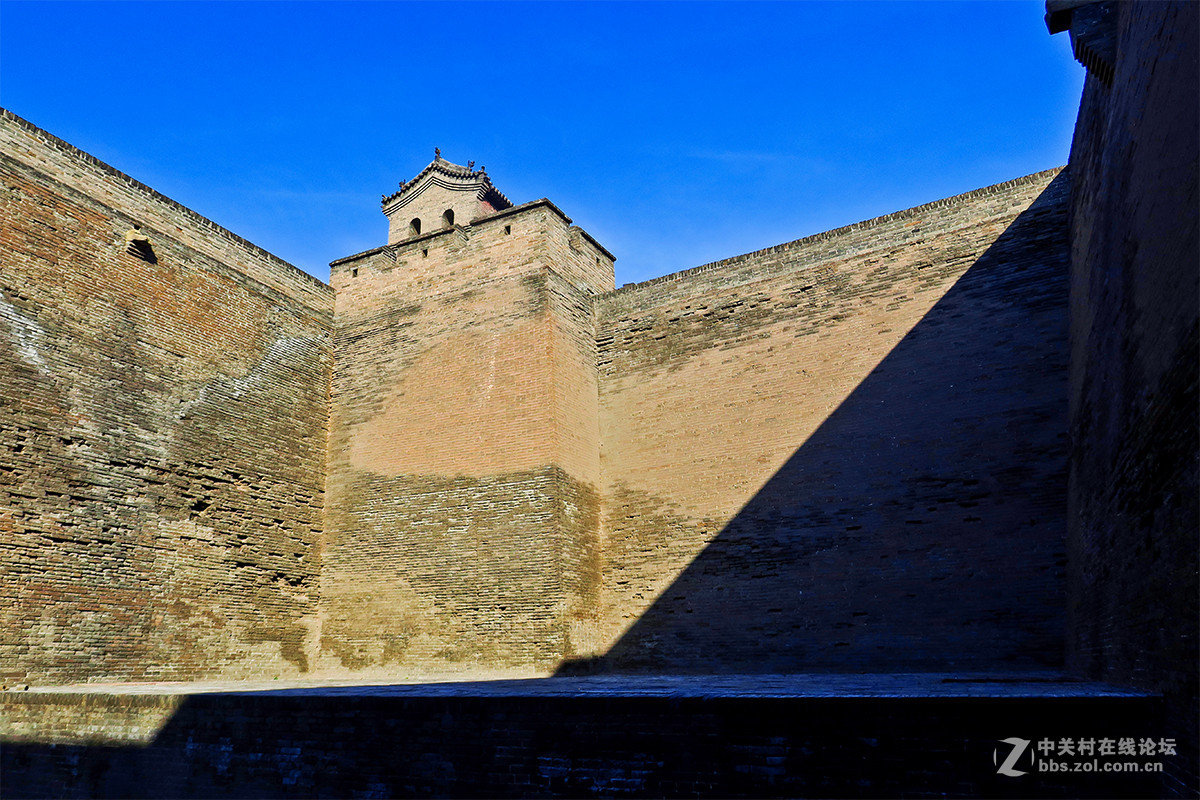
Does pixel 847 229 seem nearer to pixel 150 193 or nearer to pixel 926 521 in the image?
pixel 926 521

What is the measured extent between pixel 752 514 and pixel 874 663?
1.96 metres

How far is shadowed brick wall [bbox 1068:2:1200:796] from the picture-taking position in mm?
3510

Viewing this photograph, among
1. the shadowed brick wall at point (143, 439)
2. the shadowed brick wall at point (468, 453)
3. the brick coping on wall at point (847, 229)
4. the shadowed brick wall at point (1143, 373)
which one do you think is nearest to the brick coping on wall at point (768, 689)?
the shadowed brick wall at point (1143, 373)

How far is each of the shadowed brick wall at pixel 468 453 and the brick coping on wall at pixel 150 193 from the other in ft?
3.82

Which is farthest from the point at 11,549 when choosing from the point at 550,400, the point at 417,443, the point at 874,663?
the point at 874,663

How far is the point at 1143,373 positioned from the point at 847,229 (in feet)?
18.7

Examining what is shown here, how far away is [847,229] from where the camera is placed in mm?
9828

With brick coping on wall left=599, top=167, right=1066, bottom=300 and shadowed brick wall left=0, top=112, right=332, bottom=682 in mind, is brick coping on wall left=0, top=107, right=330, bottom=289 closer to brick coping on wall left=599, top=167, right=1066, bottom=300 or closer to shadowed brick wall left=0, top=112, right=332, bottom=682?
shadowed brick wall left=0, top=112, right=332, bottom=682

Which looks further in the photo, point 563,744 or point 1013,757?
point 563,744

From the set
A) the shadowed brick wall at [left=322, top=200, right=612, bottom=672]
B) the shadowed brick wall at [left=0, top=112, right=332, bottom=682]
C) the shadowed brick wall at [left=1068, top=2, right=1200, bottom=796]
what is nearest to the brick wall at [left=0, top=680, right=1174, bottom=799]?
the shadowed brick wall at [left=1068, top=2, right=1200, bottom=796]

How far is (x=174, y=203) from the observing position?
10023 millimetres

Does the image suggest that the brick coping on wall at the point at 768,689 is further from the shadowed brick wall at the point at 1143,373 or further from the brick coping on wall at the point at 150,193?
the brick coping on wall at the point at 150,193

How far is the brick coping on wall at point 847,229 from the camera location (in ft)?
29.2

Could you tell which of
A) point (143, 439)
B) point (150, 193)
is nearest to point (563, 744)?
point (143, 439)
